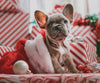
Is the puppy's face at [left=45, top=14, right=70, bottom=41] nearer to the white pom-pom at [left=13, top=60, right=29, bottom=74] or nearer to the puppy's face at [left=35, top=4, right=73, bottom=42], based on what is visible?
the puppy's face at [left=35, top=4, right=73, bottom=42]

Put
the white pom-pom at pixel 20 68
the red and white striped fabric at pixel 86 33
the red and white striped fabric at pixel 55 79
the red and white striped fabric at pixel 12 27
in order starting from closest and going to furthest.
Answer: the red and white striped fabric at pixel 55 79, the white pom-pom at pixel 20 68, the red and white striped fabric at pixel 12 27, the red and white striped fabric at pixel 86 33

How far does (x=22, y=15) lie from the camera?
4.19ft

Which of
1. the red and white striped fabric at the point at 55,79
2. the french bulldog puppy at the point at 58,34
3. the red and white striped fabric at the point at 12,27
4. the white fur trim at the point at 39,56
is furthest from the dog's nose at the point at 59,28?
the red and white striped fabric at the point at 12,27

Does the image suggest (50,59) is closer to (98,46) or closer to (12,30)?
(12,30)

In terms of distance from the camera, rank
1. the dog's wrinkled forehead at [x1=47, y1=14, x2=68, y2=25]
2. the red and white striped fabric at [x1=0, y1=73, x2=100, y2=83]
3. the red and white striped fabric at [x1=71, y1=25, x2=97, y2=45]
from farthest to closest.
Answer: the red and white striped fabric at [x1=71, y1=25, x2=97, y2=45], the dog's wrinkled forehead at [x1=47, y1=14, x2=68, y2=25], the red and white striped fabric at [x1=0, y1=73, x2=100, y2=83]

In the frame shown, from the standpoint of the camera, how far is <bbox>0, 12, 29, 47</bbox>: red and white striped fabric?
4.00 feet

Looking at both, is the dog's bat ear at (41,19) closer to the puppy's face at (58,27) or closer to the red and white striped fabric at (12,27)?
the puppy's face at (58,27)

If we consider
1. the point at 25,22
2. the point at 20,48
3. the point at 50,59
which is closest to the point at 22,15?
the point at 25,22

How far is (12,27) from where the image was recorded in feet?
4.07

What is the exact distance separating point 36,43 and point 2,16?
0.58 m

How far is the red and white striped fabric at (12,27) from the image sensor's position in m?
1.22

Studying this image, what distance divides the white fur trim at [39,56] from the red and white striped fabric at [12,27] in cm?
45

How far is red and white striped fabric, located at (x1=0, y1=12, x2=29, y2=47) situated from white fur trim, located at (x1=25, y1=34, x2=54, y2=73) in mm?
446

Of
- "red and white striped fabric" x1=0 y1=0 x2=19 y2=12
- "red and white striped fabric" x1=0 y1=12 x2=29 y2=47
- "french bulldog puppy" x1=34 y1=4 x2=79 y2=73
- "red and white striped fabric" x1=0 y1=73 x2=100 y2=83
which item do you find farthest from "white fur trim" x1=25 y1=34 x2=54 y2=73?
"red and white striped fabric" x1=0 y1=0 x2=19 y2=12
